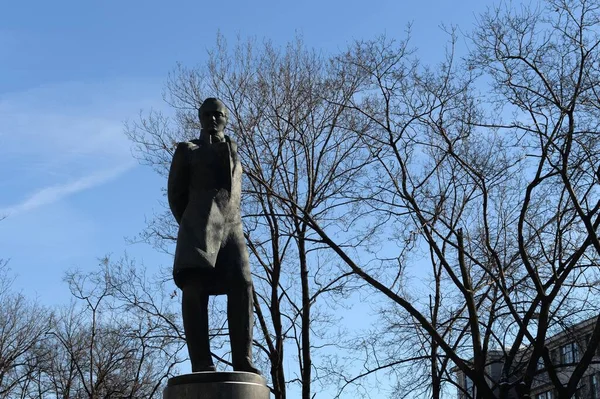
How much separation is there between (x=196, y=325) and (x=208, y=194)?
3.67 feet

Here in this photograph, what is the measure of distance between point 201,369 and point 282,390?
11.4m

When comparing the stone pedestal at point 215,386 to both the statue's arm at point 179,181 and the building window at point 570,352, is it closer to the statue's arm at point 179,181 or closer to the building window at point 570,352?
the statue's arm at point 179,181

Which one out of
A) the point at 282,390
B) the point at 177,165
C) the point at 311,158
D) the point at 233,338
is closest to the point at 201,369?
the point at 233,338

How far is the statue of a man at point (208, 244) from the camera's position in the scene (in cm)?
697

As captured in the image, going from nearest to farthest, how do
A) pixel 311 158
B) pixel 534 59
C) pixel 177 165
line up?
pixel 177 165, pixel 534 59, pixel 311 158

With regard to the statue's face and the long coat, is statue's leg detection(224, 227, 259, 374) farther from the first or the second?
the statue's face

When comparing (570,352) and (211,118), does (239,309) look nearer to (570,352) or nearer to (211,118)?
(211,118)

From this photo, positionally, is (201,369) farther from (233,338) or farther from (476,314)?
(476,314)

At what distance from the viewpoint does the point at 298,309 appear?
60.0ft

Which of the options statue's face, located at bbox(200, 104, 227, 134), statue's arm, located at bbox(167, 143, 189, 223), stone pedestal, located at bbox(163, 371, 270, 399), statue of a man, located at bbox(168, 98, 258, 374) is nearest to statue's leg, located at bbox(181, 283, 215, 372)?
statue of a man, located at bbox(168, 98, 258, 374)

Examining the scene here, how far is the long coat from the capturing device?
7.07m

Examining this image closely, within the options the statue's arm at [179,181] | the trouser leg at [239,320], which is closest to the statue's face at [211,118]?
the statue's arm at [179,181]

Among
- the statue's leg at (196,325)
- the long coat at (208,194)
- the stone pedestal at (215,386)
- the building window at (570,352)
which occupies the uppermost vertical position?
the building window at (570,352)

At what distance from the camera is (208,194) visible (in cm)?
725
